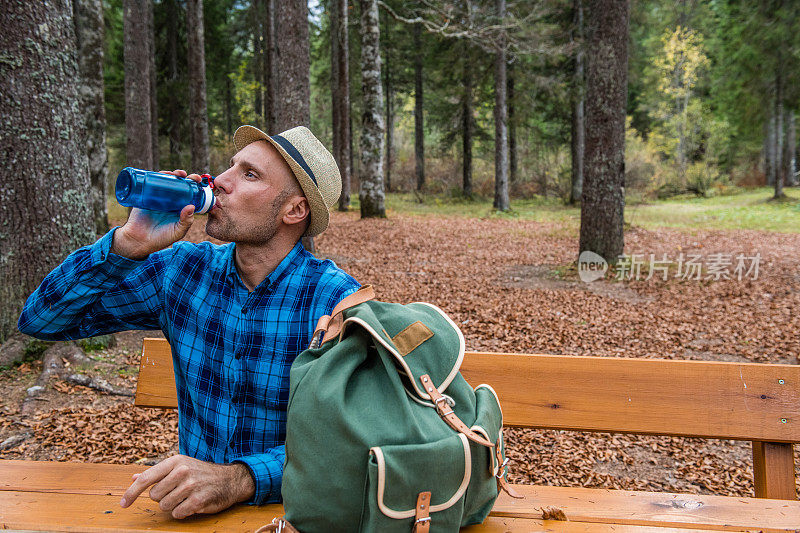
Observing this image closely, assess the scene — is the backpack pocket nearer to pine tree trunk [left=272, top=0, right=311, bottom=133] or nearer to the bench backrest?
the bench backrest

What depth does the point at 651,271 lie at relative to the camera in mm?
9586

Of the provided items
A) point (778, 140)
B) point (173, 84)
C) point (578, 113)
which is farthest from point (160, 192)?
point (778, 140)

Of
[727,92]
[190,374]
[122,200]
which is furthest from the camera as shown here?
[727,92]

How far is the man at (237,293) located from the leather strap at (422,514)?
1.92ft

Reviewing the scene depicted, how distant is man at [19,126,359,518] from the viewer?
1.99 metres

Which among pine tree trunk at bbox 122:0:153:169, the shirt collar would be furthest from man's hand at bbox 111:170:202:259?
A: pine tree trunk at bbox 122:0:153:169

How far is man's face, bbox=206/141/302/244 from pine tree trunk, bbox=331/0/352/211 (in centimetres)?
1621

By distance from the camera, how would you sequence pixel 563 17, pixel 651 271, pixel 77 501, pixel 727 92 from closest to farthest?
pixel 77 501
pixel 651 271
pixel 563 17
pixel 727 92

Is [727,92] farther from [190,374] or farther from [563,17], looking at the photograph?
[190,374]

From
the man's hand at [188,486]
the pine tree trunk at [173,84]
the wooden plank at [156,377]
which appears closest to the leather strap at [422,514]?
the man's hand at [188,486]

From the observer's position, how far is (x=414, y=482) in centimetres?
148

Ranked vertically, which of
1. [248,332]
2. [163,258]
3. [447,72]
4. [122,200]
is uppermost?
[447,72]

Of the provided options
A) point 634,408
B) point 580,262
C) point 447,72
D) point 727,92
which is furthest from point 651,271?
point 727,92

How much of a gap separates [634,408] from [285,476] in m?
1.63
